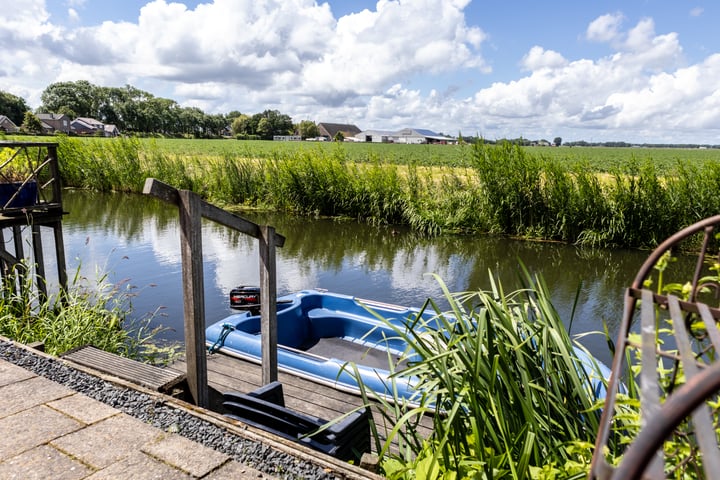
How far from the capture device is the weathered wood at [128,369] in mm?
2609

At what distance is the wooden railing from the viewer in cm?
244

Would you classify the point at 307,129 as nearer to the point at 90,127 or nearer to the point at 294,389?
the point at 90,127

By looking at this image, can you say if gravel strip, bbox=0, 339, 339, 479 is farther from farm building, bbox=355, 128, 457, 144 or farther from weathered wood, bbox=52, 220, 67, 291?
farm building, bbox=355, 128, 457, 144

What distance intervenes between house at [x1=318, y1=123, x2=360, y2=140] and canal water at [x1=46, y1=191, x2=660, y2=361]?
3138 inches

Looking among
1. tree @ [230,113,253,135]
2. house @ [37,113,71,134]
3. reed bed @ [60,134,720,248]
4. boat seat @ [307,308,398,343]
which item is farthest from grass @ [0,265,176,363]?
tree @ [230,113,253,135]

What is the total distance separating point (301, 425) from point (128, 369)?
1.14 m

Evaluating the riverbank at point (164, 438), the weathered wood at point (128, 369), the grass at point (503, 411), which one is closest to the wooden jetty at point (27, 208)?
the weathered wood at point (128, 369)

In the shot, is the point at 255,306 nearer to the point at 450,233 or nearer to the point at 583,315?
the point at 583,315

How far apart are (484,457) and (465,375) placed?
0.96 ft

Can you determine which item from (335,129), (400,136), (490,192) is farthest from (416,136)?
(490,192)

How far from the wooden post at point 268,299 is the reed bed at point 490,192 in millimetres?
9279

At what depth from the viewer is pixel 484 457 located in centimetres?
168

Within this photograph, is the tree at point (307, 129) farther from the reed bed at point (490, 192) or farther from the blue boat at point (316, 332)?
the blue boat at point (316, 332)

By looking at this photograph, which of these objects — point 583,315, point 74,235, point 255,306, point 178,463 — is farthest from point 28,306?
point 74,235
